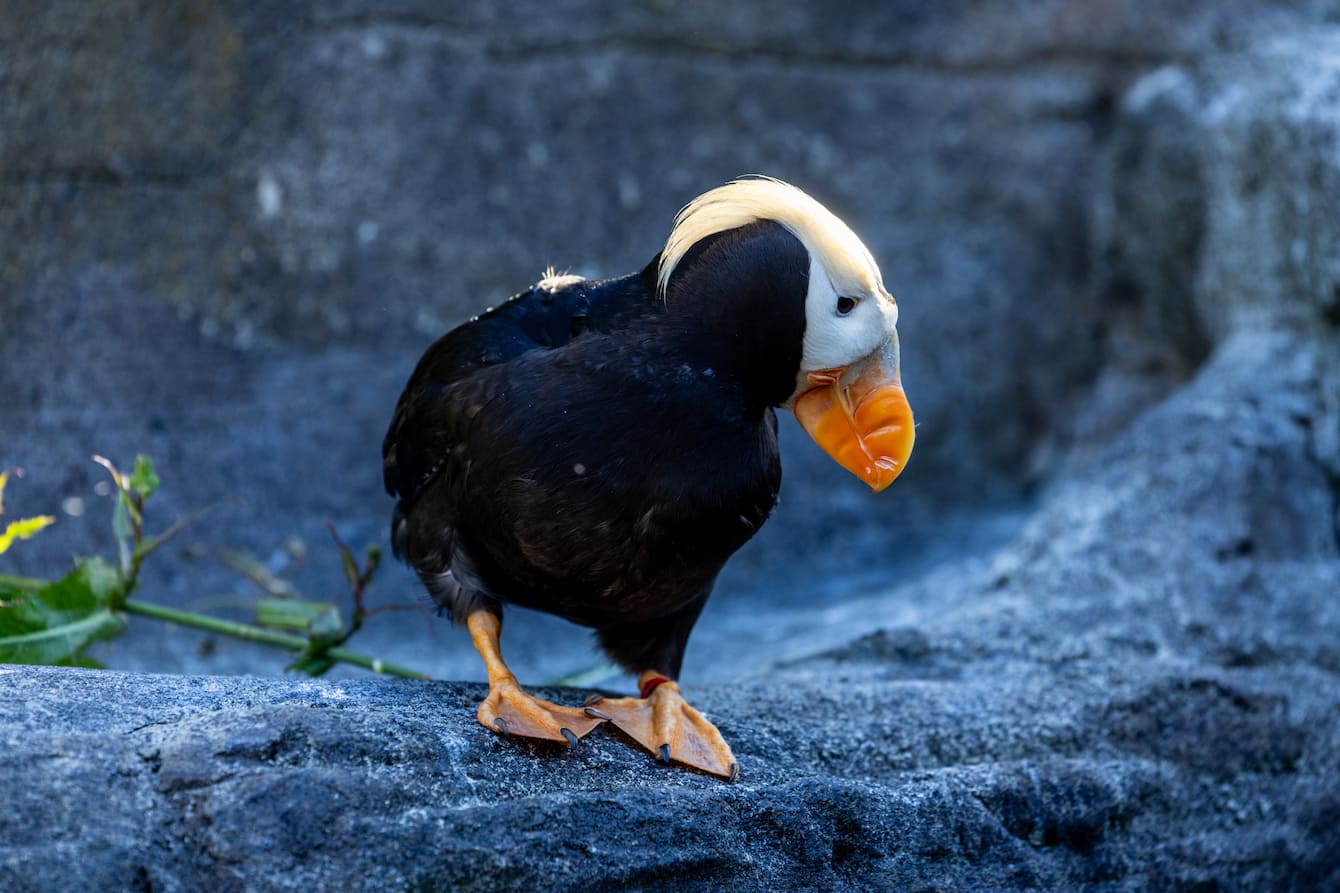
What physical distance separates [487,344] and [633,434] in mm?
397

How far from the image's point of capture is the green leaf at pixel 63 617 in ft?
8.54

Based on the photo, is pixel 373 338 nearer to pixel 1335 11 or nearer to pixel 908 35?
pixel 908 35

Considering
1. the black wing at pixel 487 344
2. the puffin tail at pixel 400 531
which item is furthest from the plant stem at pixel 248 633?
the black wing at pixel 487 344

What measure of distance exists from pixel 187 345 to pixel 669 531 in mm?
2715

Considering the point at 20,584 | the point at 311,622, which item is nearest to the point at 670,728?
the point at 311,622

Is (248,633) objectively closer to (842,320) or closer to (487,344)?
(487,344)

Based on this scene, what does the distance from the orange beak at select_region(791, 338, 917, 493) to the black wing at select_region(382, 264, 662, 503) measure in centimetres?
31

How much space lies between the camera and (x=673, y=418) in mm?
2234

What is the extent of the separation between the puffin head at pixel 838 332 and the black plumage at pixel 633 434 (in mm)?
19

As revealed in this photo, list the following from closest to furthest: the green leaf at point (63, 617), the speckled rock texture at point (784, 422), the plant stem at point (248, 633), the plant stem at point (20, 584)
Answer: the speckled rock texture at point (784, 422) < the green leaf at point (63, 617) < the plant stem at point (20, 584) < the plant stem at point (248, 633)

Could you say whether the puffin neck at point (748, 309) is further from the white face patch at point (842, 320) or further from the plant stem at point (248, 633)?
the plant stem at point (248, 633)

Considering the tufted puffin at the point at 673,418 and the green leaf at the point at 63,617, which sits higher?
the tufted puffin at the point at 673,418

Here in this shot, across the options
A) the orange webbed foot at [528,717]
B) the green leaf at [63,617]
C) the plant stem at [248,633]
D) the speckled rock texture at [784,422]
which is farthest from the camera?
the plant stem at [248,633]

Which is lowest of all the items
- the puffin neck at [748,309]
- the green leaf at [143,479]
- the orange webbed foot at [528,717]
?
the orange webbed foot at [528,717]
